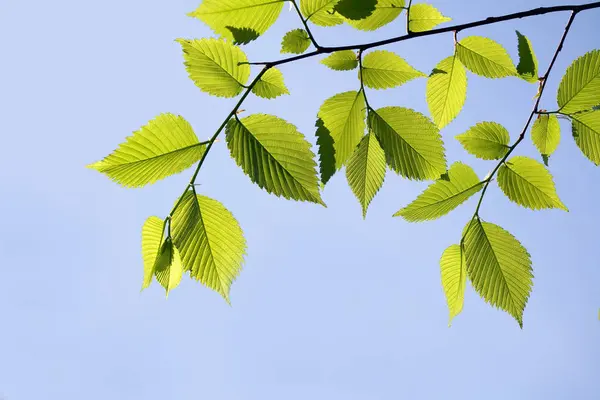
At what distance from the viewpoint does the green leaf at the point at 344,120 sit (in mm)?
718

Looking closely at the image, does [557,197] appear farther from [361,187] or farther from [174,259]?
[174,259]

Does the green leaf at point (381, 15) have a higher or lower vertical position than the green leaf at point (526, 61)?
Answer: lower

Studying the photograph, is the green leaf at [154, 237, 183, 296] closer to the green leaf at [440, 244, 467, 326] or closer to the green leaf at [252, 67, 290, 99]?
the green leaf at [252, 67, 290, 99]

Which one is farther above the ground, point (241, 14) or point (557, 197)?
point (557, 197)

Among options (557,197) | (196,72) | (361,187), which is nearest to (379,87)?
(361,187)

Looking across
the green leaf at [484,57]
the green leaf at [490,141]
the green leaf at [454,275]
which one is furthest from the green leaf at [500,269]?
the green leaf at [484,57]

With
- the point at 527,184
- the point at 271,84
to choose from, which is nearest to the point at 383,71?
the point at 271,84

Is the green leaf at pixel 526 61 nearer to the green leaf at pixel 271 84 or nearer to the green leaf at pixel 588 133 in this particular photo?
the green leaf at pixel 588 133

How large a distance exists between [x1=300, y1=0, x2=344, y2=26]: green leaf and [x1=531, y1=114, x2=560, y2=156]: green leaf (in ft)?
1.37

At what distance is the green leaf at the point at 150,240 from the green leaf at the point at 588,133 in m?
0.70

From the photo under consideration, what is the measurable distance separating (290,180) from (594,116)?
56cm

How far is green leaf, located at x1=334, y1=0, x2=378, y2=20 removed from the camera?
0.67 meters

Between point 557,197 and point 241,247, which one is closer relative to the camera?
point 241,247

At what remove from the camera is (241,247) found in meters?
0.70
